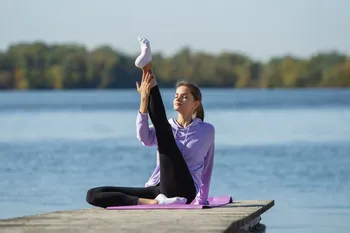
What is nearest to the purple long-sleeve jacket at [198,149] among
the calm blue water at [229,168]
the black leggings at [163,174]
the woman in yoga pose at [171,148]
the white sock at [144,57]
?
the woman in yoga pose at [171,148]

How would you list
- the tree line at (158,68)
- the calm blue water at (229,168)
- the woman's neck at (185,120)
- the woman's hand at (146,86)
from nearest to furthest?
the woman's hand at (146,86) < the woman's neck at (185,120) < the calm blue water at (229,168) < the tree line at (158,68)

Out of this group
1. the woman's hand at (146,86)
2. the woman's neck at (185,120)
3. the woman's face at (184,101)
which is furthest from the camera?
the woman's neck at (185,120)

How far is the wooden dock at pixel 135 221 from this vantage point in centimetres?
823

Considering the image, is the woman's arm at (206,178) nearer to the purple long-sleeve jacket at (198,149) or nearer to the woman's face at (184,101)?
the purple long-sleeve jacket at (198,149)

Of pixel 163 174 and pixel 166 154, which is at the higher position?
pixel 166 154

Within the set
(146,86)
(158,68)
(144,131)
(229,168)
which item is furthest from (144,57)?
(158,68)

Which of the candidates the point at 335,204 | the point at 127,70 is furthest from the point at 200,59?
the point at 335,204

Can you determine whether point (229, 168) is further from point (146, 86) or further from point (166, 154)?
point (146, 86)

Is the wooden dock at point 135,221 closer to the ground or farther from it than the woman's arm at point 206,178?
closer to the ground

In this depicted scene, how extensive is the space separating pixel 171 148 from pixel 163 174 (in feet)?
0.75

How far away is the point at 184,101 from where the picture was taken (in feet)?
32.1

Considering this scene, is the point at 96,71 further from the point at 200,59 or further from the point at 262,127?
the point at 262,127

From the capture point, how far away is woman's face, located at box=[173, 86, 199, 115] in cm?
976

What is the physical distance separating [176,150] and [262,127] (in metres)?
29.3
